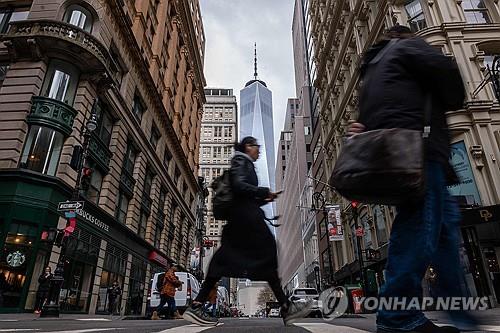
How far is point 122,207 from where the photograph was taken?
22500mm

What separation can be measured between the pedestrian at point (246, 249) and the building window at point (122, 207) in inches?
760

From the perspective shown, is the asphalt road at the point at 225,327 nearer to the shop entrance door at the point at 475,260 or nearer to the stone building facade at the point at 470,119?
the stone building facade at the point at 470,119

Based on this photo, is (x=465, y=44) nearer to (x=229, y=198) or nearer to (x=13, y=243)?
(x=229, y=198)

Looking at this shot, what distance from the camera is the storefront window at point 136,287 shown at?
22487 millimetres

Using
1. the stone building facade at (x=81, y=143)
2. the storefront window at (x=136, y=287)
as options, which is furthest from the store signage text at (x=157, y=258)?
the storefront window at (x=136, y=287)

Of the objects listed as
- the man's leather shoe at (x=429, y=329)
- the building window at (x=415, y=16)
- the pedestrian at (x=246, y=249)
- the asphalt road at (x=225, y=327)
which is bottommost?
the asphalt road at (x=225, y=327)

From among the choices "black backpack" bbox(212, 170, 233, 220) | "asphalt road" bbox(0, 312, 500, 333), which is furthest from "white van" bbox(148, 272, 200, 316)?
Answer: "black backpack" bbox(212, 170, 233, 220)

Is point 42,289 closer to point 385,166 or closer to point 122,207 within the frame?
point 122,207

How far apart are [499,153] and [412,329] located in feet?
56.6

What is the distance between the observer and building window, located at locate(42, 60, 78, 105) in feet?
54.3

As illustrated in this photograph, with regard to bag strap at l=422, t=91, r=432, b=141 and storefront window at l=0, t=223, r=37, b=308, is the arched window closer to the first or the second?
storefront window at l=0, t=223, r=37, b=308

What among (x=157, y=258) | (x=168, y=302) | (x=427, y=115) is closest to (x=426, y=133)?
(x=427, y=115)

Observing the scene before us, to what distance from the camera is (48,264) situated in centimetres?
1420

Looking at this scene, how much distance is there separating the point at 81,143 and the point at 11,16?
8.46m
